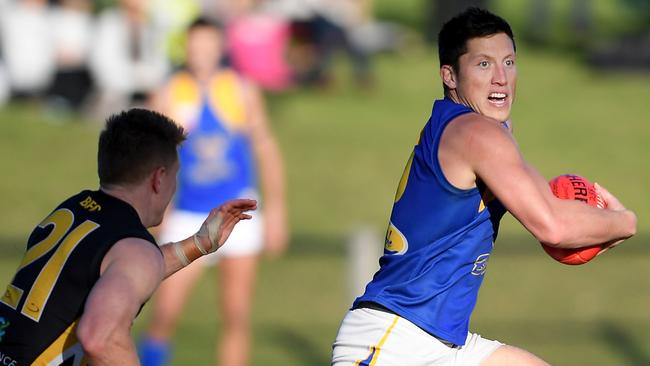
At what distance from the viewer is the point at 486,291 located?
13.6 metres

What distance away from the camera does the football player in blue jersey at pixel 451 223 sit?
17.1 feet

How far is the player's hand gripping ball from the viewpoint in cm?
541

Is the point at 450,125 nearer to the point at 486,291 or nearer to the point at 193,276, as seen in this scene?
the point at 193,276

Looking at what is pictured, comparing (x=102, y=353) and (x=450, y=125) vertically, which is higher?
(x=450, y=125)

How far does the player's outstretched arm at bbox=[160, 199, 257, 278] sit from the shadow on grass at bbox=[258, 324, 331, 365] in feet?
17.9

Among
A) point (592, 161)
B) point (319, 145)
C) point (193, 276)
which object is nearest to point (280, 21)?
point (319, 145)

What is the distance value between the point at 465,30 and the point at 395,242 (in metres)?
0.93

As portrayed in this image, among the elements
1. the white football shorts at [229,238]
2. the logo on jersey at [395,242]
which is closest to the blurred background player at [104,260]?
the logo on jersey at [395,242]

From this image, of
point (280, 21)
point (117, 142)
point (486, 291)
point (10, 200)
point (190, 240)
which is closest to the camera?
point (117, 142)

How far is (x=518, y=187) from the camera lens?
5055mm

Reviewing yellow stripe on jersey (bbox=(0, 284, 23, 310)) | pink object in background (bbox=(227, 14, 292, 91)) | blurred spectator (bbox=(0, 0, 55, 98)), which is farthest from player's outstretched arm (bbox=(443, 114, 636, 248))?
pink object in background (bbox=(227, 14, 292, 91))

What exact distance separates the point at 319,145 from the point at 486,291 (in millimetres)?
6845

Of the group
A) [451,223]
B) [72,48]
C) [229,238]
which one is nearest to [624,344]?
[229,238]

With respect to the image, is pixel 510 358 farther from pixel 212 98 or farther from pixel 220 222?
pixel 212 98
